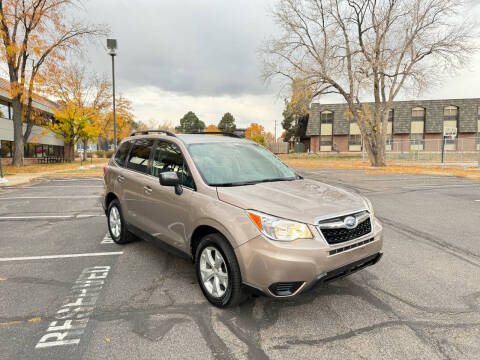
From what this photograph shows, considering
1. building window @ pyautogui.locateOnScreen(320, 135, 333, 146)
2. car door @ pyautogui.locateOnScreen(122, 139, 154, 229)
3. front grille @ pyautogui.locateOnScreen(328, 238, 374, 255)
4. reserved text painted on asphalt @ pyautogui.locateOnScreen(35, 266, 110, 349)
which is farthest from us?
building window @ pyautogui.locateOnScreen(320, 135, 333, 146)

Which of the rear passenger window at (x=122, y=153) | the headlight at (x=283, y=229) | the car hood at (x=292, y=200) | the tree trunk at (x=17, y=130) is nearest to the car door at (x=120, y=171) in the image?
the rear passenger window at (x=122, y=153)

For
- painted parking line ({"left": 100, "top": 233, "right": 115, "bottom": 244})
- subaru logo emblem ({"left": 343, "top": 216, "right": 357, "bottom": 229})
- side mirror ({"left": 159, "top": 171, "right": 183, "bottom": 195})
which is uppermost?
side mirror ({"left": 159, "top": 171, "right": 183, "bottom": 195})

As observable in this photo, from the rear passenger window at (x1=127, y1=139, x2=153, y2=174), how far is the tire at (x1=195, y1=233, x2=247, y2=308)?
171cm

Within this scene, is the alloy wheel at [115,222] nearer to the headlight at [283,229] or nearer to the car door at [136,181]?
the car door at [136,181]

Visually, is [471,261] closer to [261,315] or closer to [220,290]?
[261,315]

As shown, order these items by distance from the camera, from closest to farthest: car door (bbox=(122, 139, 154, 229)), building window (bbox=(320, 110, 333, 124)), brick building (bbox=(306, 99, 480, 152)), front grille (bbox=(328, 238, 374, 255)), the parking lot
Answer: the parking lot → front grille (bbox=(328, 238, 374, 255)) → car door (bbox=(122, 139, 154, 229)) → brick building (bbox=(306, 99, 480, 152)) → building window (bbox=(320, 110, 333, 124))

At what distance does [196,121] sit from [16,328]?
346ft

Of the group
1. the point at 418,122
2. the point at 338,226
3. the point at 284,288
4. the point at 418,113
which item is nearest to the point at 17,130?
the point at 284,288

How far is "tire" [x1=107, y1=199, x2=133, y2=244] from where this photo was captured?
16.2ft

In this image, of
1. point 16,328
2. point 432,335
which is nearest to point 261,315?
point 432,335

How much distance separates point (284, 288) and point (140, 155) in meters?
3.00

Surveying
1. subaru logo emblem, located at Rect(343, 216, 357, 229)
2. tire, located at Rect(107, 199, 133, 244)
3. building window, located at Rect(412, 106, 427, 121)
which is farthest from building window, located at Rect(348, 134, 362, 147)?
subaru logo emblem, located at Rect(343, 216, 357, 229)

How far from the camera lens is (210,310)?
10.1ft

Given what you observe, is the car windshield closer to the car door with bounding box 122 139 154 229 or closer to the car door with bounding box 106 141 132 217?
the car door with bounding box 122 139 154 229
